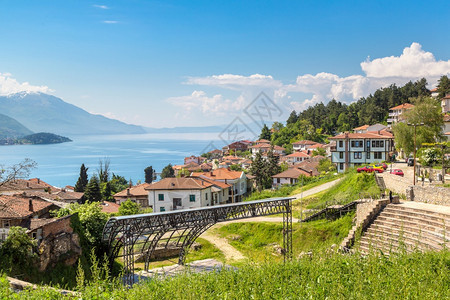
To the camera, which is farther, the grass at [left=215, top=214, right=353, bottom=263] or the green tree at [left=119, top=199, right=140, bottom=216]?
the green tree at [left=119, top=199, right=140, bottom=216]

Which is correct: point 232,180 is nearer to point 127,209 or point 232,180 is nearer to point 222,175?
point 222,175

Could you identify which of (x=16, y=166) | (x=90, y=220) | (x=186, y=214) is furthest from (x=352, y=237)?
(x=16, y=166)

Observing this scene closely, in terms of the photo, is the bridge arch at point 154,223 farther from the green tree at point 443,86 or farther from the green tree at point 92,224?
the green tree at point 443,86

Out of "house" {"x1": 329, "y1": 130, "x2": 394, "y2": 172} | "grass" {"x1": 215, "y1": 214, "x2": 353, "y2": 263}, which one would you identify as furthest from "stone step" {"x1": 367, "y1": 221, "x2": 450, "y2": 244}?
"house" {"x1": 329, "y1": 130, "x2": 394, "y2": 172}

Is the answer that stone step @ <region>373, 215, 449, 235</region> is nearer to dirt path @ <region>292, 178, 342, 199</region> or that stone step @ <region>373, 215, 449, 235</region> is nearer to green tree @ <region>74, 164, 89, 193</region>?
dirt path @ <region>292, 178, 342, 199</region>

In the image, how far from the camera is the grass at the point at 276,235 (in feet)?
76.2

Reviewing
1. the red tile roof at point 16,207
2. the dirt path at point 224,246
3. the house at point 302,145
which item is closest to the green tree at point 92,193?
the red tile roof at point 16,207

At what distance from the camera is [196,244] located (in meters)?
27.2

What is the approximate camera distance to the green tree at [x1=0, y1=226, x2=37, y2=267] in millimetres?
16250

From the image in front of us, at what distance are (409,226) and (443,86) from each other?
70.3 m

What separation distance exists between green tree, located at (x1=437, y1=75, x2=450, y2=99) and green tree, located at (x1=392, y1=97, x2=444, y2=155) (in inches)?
1539

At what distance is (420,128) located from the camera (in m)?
37.8

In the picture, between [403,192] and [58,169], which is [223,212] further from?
[58,169]

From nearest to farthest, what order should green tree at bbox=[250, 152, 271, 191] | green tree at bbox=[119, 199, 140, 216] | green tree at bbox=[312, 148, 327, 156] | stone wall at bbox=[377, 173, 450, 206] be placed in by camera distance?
stone wall at bbox=[377, 173, 450, 206] → green tree at bbox=[119, 199, 140, 216] → green tree at bbox=[250, 152, 271, 191] → green tree at bbox=[312, 148, 327, 156]
